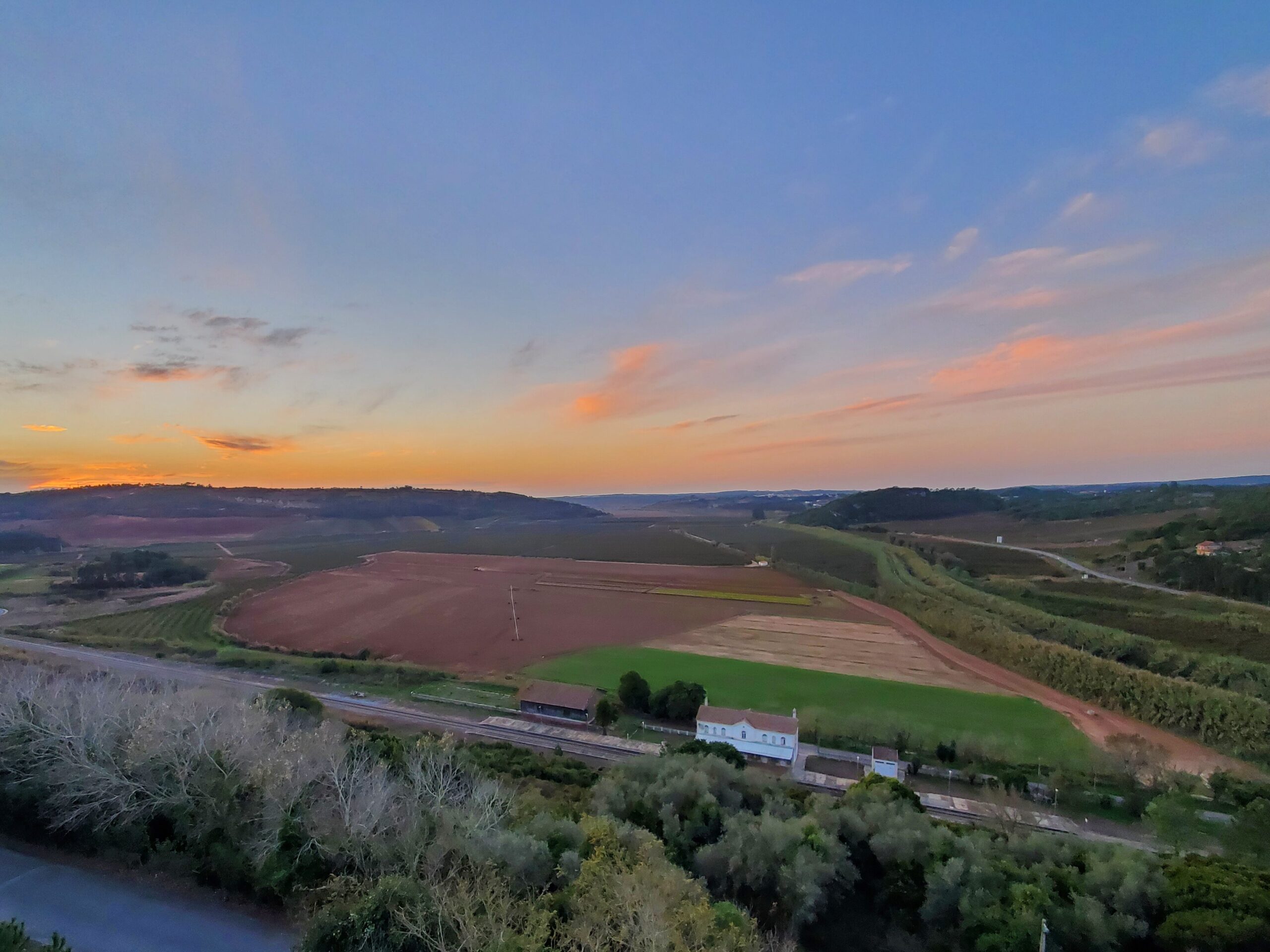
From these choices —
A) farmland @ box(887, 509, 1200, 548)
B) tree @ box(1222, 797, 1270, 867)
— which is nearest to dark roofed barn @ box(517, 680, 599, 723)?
tree @ box(1222, 797, 1270, 867)

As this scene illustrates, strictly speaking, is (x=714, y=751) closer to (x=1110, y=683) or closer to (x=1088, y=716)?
(x=1088, y=716)

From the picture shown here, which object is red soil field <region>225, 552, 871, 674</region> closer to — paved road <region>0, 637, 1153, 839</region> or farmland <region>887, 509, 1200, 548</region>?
paved road <region>0, 637, 1153, 839</region>

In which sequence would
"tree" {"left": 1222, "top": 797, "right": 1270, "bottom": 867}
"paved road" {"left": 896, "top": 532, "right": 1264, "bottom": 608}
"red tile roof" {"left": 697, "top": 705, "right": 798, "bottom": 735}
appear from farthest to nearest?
"paved road" {"left": 896, "top": 532, "right": 1264, "bottom": 608} < "red tile roof" {"left": 697, "top": 705, "right": 798, "bottom": 735} < "tree" {"left": 1222, "top": 797, "right": 1270, "bottom": 867}

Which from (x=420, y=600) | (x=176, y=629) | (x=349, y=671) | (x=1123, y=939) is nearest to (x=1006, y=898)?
(x=1123, y=939)

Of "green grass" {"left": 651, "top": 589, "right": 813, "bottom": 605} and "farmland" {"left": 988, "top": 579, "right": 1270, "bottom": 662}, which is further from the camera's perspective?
"green grass" {"left": 651, "top": 589, "right": 813, "bottom": 605}

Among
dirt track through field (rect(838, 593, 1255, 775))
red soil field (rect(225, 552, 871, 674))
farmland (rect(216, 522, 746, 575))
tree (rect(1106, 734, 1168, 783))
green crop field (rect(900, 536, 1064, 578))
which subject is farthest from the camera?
farmland (rect(216, 522, 746, 575))

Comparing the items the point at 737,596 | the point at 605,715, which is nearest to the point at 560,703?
the point at 605,715

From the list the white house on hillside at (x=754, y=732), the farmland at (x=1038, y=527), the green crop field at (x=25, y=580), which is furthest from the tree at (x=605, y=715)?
the green crop field at (x=25, y=580)
